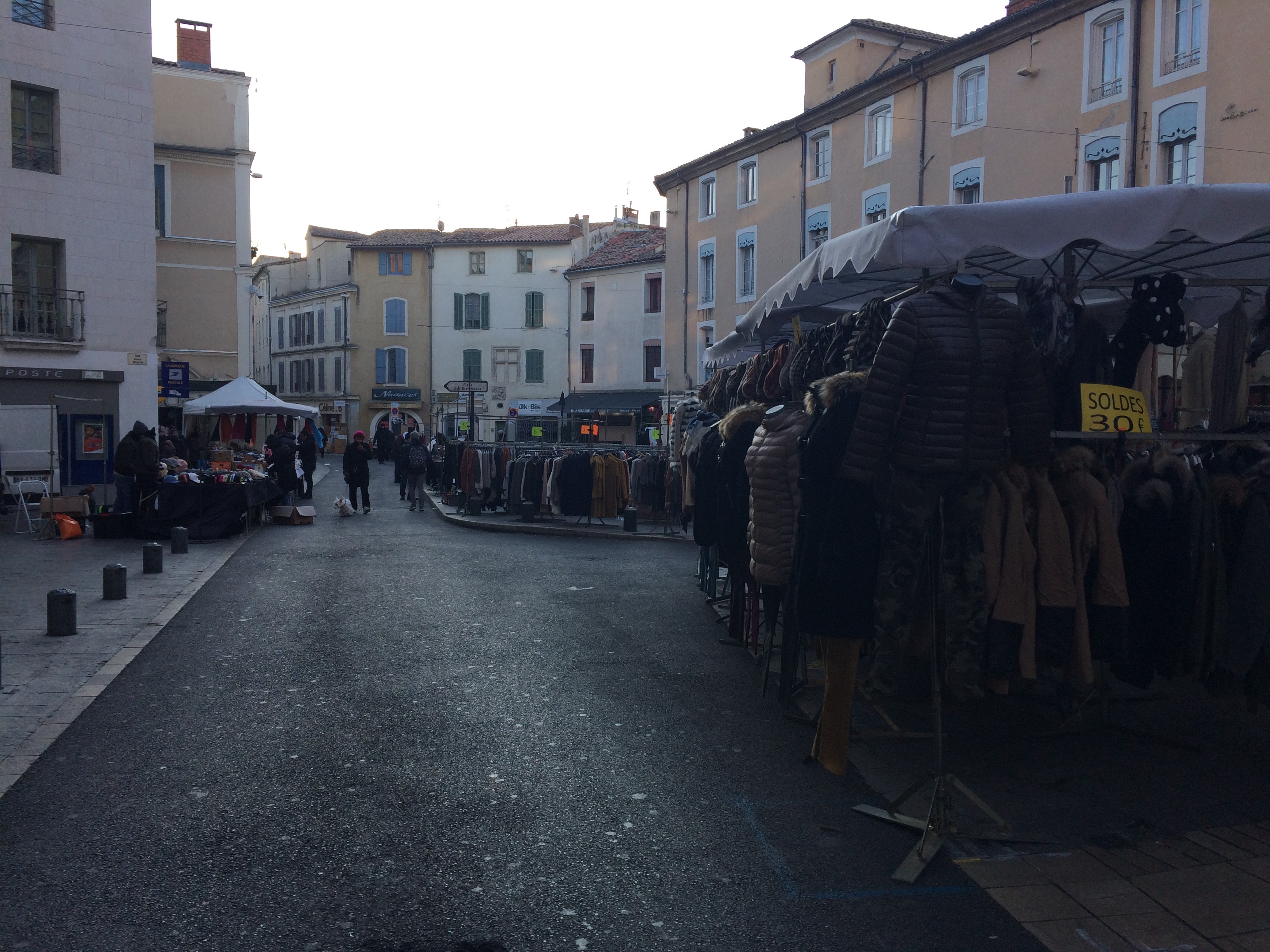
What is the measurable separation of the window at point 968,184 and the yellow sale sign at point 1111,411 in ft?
66.3

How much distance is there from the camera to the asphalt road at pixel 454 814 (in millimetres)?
3641

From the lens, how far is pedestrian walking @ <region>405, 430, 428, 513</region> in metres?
22.4

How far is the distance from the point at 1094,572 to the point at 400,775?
343 centimetres

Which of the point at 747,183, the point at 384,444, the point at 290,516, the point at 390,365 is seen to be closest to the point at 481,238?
the point at 390,365

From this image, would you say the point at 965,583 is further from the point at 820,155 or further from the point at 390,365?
the point at 390,365

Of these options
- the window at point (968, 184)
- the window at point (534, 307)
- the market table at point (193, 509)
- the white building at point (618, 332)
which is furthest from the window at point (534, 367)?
the market table at point (193, 509)

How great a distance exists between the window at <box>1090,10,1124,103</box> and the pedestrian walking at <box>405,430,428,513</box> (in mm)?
15635

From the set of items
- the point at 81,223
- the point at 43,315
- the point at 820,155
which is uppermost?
the point at 820,155

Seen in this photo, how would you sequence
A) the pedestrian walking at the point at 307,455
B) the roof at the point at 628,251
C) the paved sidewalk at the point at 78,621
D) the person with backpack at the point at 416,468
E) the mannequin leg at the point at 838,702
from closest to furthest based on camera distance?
the mannequin leg at the point at 838,702, the paved sidewalk at the point at 78,621, the person with backpack at the point at 416,468, the pedestrian walking at the point at 307,455, the roof at the point at 628,251

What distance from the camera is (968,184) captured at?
80.1ft

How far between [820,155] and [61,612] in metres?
26.8

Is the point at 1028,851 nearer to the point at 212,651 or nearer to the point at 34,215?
the point at 212,651

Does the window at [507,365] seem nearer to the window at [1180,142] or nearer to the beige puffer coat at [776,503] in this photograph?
the window at [1180,142]

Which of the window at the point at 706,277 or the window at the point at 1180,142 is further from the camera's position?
the window at the point at 706,277
